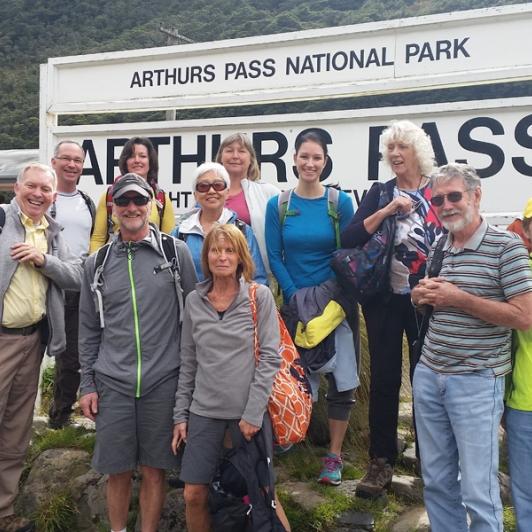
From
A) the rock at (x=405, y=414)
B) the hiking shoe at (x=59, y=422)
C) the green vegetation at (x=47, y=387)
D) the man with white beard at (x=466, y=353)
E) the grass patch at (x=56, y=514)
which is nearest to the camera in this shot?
the man with white beard at (x=466, y=353)

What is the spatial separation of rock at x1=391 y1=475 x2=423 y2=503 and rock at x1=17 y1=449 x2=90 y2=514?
7.67 ft

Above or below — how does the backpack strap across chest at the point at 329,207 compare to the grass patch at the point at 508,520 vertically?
above

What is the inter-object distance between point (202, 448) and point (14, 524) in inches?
68.3

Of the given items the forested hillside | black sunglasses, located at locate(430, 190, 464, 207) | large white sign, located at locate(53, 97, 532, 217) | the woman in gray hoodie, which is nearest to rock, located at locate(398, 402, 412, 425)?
large white sign, located at locate(53, 97, 532, 217)

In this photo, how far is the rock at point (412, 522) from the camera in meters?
3.56

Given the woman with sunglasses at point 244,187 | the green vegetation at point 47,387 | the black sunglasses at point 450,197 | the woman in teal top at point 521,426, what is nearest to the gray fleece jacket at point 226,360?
the woman with sunglasses at point 244,187

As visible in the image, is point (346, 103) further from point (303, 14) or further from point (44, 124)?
point (303, 14)

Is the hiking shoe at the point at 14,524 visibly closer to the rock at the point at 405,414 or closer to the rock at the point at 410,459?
the rock at the point at 410,459

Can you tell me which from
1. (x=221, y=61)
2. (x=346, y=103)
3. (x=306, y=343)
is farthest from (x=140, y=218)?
(x=346, y=103)

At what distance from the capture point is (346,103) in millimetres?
15773

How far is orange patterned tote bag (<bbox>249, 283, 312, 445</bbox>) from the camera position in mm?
3232

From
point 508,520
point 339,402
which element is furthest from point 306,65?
point 508,520

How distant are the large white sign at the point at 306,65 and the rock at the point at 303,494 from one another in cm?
316

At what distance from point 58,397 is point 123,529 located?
1.85 metres
